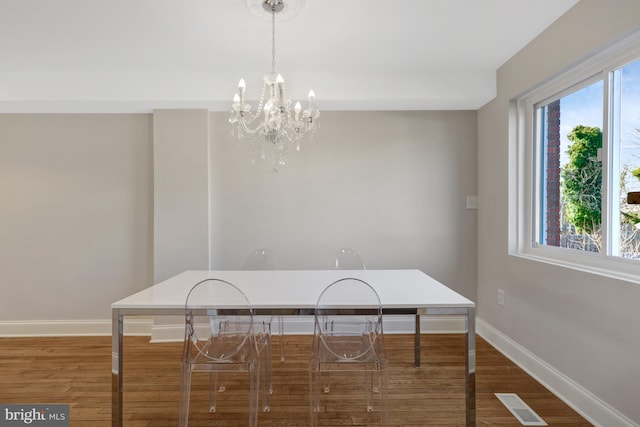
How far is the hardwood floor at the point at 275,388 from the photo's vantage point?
205 cm

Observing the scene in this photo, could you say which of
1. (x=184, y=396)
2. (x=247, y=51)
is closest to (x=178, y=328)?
(x=184, y=396)

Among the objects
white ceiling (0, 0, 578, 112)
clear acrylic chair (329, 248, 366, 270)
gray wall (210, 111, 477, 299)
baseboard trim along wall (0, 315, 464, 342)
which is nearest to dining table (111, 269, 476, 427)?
clear acrylic chair (329, 248, 366, 270)

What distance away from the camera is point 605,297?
191cm

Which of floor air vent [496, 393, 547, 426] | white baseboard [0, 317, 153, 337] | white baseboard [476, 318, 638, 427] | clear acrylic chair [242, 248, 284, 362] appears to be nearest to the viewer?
white baseboard [476, 318, 638, 427]

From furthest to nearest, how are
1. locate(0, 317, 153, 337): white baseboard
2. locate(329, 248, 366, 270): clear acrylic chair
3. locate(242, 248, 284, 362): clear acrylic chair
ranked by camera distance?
locate(0, 317, 153, 337): white baseboard < locate(242, 248, 284, 362): clear acrylic chair < locate(329, 248, 366, 270): clear acrylic chair

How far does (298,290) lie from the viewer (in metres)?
2.12

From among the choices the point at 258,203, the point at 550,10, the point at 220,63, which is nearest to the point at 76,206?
the point at 258,203

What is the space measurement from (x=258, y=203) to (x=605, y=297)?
2.69 m

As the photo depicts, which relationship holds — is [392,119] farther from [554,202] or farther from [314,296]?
[314,296]

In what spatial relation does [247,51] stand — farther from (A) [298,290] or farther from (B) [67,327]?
(B) [67,327]

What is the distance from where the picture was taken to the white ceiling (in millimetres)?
2189

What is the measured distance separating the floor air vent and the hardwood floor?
41 millimetres

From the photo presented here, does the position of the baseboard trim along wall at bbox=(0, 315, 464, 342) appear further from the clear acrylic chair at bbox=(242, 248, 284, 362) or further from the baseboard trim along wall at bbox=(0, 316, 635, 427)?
the clear acrylic chair at bbox=(242, 248, 284, 362)

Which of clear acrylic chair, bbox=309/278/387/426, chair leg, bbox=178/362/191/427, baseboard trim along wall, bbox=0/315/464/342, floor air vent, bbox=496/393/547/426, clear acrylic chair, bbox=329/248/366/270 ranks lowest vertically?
floor air vent, bbox=496/393/547/426
